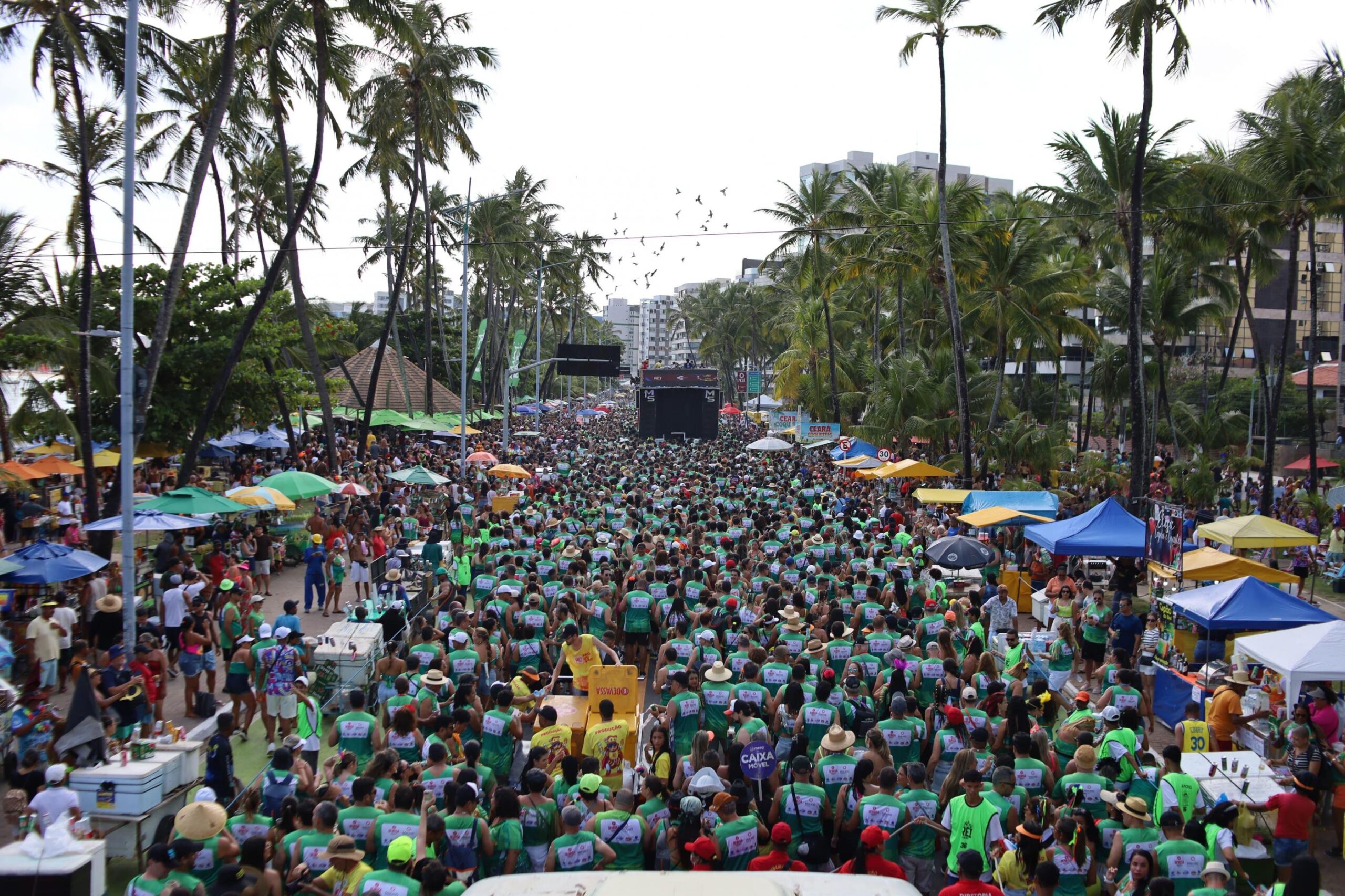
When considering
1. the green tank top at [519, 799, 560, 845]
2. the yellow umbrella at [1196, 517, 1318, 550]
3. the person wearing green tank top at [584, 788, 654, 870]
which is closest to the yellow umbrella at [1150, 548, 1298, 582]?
the yellow umbrella at [1196, 517, 1318, 550]

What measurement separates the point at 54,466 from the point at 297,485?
7278mm

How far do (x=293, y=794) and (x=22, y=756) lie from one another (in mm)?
3114

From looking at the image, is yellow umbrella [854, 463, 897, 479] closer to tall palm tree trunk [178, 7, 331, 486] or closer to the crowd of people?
the crowd of people

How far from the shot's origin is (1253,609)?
36.7 feet

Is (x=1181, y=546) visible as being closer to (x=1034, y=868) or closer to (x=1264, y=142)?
(x=1034, y=868)

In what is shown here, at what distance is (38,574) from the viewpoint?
38.9 feet

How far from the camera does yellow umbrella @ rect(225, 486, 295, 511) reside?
1723 cm

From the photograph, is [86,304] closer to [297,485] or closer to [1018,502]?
[297,485]

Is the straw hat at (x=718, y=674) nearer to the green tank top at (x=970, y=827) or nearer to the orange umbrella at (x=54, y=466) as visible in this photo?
the green tank top at (x=970, y=827)

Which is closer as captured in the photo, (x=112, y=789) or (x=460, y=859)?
(x=460, y=859)

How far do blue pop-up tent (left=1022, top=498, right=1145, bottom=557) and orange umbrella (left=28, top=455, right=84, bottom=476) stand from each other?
62.5 ft

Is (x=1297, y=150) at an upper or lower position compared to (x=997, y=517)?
upper

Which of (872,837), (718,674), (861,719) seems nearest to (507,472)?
(718,674)

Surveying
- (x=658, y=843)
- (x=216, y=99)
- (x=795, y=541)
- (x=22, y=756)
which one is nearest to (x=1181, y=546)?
(x=795, y=541)
